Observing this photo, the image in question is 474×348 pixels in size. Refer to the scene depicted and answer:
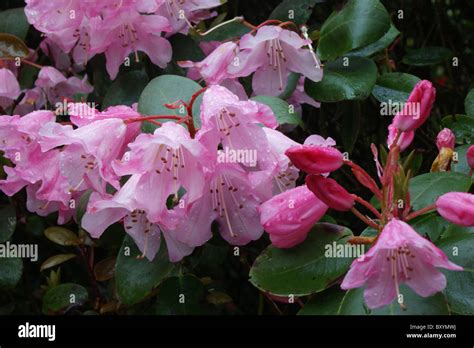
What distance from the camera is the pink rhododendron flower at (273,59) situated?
1319 mm

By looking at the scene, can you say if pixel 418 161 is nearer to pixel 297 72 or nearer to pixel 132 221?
pixel 297 72

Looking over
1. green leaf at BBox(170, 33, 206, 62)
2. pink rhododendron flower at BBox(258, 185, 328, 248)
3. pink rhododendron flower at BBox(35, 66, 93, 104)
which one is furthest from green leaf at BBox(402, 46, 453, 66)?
pink rhododendron flower at BBox(258, 185, 328, 248)

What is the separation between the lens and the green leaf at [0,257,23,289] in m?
1.43

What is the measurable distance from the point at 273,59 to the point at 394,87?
0.26 m

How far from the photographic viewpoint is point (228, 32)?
1.53m

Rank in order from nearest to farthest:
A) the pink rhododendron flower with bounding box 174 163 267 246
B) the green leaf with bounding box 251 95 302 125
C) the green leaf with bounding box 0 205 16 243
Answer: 1. the pink rhododendron flower with bounding box 174 163 267 246
2. the green leaf with bounding box 251 95 302 125
3. the green leaf with bounding box 0 205 16 243

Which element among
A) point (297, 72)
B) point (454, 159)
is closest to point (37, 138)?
point (297, 72)

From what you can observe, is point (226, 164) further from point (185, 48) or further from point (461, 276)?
point (185, 48)

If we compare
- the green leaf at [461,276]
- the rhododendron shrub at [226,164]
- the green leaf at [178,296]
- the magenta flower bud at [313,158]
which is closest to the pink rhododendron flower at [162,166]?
the rhododendron shrub at [226,164]

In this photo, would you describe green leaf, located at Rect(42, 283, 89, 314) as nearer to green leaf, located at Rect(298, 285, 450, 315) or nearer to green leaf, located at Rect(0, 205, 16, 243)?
green leaf, located at Rect(0, 205, 16, 243)

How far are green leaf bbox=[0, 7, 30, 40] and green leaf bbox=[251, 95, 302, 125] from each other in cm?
73

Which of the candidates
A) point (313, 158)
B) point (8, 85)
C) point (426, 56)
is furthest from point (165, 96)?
point (426, 56)

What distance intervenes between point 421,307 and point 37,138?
656 millimetres

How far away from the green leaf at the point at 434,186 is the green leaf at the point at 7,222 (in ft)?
2.70
